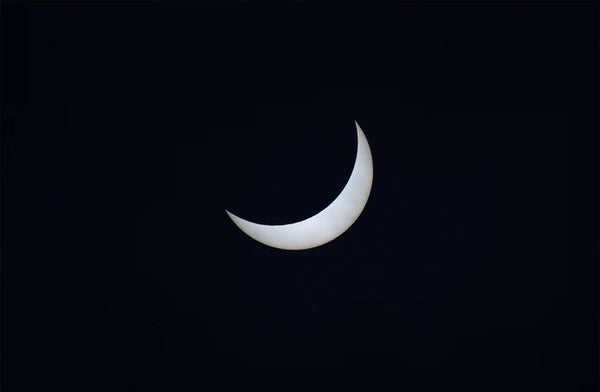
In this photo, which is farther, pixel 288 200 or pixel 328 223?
pixel 288 200

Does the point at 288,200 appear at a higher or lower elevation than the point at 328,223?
higher

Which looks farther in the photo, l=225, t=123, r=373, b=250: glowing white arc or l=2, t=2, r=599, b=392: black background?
l=2, t=2, r=599, b=392: black background

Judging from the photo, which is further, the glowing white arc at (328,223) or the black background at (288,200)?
the black background at (288,200)

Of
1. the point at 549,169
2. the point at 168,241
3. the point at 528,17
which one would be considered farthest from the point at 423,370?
the point at 528,17
